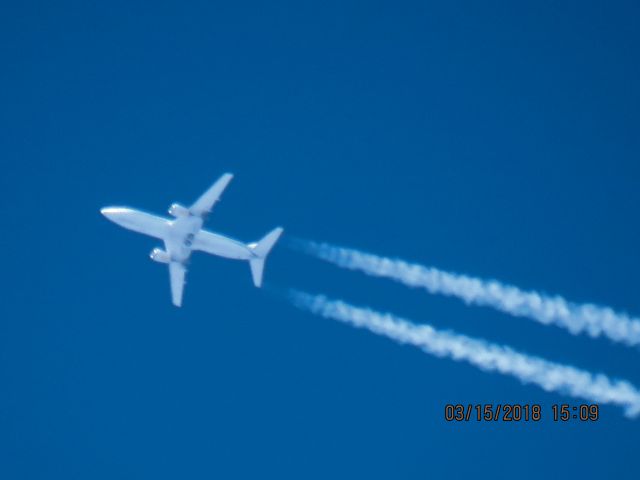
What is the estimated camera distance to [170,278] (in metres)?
62.3

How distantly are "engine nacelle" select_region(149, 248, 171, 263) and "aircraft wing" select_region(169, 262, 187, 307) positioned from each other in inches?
28.5

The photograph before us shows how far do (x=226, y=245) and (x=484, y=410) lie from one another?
16942mm

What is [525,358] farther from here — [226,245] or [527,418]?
[226,245]

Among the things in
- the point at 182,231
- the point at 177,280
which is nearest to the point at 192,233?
the point at 182,231

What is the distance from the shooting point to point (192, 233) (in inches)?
2333

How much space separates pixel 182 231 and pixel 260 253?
15.3 feet

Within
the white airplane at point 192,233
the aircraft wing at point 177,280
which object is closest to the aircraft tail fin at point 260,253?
the white airplane at point 192,233

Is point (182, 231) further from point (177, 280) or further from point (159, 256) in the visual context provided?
point (177, 280)

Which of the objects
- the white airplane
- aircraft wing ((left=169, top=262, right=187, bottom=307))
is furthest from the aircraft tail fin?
aircraft wing ((left=169, top=262, right=187, bottom=307))

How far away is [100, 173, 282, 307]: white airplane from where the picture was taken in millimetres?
58750

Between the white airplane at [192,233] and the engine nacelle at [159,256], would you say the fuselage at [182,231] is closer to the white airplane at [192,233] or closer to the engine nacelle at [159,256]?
the white airplane at [192,233]

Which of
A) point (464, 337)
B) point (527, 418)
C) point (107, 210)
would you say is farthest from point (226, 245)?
point (527, 418)

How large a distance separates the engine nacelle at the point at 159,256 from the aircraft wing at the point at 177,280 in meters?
0.72

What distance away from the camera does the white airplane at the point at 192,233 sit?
193 ft
